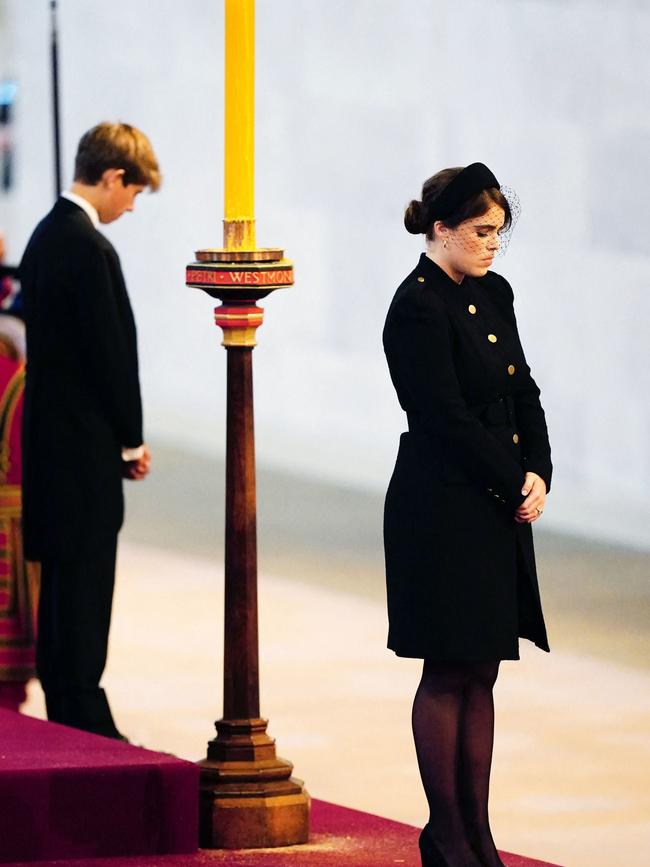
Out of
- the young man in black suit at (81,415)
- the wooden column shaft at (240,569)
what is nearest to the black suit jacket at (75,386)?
the young man in black suit at (81,415)

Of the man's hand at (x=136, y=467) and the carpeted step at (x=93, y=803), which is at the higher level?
the man's hand at (x=136, y=467)

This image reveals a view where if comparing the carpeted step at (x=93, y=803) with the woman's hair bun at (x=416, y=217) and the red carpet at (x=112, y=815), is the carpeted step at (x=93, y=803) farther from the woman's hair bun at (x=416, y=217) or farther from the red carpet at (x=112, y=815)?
the woman's hair bun at (x=416, y=217)

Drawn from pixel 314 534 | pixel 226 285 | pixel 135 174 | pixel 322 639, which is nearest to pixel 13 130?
pixel 314 534

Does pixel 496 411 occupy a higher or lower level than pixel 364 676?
higher

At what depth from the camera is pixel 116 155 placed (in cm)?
663

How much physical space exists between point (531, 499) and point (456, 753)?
1.81ft

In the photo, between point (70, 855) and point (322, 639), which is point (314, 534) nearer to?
point (322, 639)

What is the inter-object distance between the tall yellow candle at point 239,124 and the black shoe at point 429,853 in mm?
1367

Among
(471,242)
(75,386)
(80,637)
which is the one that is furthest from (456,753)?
(75,386)

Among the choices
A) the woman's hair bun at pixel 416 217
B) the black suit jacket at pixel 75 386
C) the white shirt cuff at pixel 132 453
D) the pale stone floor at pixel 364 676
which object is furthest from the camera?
the white shirt cuff at pixel 132 453

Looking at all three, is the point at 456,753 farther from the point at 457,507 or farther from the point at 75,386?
the point at 75,386

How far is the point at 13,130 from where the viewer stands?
1557 cm

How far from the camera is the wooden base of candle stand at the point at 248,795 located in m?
5.64

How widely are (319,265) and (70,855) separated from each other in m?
7.00
